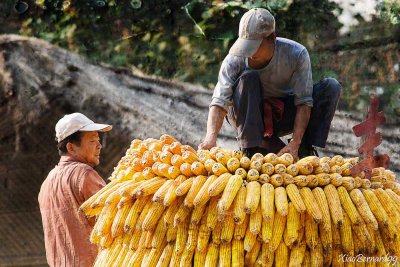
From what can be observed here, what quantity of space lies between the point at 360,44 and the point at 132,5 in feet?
10.3

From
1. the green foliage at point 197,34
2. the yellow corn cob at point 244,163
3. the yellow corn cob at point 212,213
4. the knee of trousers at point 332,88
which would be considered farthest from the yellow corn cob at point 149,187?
the green foliage at point 197,34

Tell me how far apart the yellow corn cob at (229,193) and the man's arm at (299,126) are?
0.75 metres

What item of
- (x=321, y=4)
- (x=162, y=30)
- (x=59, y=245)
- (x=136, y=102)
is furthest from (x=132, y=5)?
(x=59, y=245)

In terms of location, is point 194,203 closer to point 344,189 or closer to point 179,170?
point 179,170

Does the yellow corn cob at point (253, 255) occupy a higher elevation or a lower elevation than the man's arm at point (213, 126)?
lower

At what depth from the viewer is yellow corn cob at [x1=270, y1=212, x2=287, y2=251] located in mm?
3865

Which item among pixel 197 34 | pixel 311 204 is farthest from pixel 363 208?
pixel 197 34

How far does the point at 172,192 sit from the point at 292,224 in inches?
26.0

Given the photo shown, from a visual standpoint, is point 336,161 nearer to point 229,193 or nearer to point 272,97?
point 229,193

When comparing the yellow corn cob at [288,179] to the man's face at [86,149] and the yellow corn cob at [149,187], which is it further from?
the man's face at [86,149]

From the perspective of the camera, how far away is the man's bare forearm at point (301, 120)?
4781 millimetres

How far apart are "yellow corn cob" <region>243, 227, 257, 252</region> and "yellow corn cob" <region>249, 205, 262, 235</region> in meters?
0.05

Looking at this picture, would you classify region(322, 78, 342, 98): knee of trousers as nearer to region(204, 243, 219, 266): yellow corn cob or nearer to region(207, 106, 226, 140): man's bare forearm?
region(207, 106, 226, 140): man's bare forearm

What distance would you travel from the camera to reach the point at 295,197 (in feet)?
12.9
